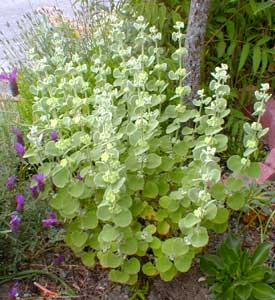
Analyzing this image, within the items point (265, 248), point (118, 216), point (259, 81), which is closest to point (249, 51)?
point (259, 81)

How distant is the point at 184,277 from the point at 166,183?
15.6 inches

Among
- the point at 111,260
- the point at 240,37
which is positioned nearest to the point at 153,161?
the point at 111,260

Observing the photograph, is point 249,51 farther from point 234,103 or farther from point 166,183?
point 166,183

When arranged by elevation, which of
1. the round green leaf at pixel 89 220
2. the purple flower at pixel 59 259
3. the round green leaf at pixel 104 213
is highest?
the round green leaf at pixel 104 213

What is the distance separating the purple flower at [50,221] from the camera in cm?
218

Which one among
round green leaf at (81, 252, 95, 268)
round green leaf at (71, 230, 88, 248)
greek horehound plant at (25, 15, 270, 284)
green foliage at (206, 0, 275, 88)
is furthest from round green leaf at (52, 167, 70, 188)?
green foliage at (206, 0, 275, 88)

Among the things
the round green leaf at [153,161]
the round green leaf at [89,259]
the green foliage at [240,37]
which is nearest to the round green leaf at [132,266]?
the round green leaf at [89,259]

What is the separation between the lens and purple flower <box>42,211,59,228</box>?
2.18 metres

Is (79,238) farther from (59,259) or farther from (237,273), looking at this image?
(237,273)

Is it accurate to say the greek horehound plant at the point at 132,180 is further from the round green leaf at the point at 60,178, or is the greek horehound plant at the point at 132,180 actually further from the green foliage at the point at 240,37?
the green foliage at the point at 240,37

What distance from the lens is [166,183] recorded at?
2244 mm

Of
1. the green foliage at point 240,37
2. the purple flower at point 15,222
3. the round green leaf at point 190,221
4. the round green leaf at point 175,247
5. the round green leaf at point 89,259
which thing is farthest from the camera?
the green foliage at point 240,37

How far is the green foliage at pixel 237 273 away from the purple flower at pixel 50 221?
578mm

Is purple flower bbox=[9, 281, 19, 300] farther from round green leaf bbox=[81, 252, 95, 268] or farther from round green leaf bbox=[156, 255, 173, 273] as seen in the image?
round green leaf bbox=[156, 255, 173, 273]
